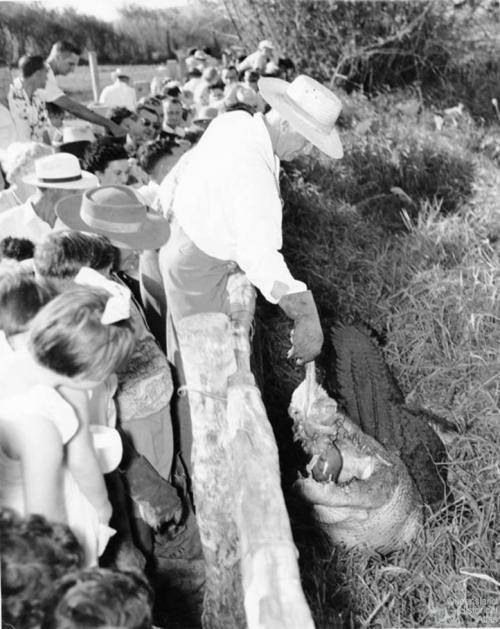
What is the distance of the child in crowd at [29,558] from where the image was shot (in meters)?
1.13

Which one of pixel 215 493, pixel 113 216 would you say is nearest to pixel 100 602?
pixel 215 493

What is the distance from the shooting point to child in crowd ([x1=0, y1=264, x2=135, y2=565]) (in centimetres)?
114

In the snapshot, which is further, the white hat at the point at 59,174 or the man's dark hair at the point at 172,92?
the man's dark hair at the point at 172,92

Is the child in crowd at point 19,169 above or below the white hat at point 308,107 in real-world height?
below

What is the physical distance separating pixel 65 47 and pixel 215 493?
102cm

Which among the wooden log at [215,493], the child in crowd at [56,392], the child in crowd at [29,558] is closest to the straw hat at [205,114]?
the wooden log at [215,493]

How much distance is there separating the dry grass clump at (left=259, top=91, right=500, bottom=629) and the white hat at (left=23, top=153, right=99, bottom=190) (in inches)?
27.3

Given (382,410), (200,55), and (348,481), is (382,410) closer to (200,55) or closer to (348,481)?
(348,481)

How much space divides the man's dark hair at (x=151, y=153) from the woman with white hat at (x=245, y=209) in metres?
0.13

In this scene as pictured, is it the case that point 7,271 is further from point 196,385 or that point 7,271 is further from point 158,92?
point 158,92

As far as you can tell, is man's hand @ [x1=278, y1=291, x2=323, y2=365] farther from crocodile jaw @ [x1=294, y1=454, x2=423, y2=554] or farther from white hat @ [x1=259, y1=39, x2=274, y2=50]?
white hat @ [x1=259, y1=39, x2=274, y2=50]

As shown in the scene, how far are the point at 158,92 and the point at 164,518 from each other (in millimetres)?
1049

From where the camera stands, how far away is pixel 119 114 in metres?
1.74

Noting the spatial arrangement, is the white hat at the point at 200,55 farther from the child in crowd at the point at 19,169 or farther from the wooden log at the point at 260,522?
the wooden log at the point at 260,522
